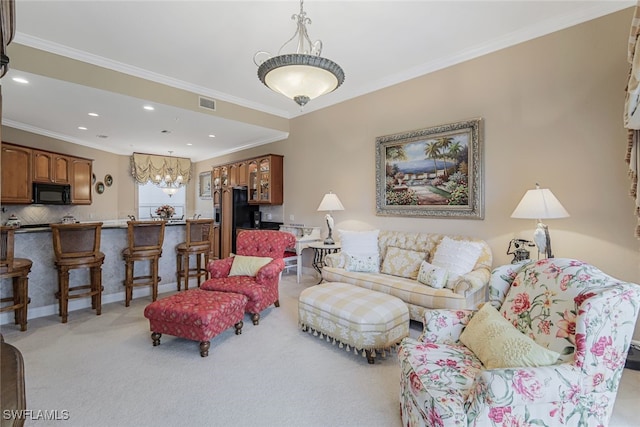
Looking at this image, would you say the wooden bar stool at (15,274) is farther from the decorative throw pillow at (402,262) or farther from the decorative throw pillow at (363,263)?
the decorative throw pillow at (402,262)

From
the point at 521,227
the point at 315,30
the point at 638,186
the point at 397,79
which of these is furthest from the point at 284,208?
the point at 638,186

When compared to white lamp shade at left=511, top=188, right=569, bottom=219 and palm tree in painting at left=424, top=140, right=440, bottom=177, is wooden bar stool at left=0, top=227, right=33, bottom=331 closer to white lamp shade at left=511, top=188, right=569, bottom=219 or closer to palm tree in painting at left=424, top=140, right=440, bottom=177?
palm tree in painting at left=424, top=140, right=440, bottom=177

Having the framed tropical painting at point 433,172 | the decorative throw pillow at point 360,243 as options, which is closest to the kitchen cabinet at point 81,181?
the decorative throw pillow at point 360,243

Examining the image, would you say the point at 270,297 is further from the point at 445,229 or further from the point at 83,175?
the point at 83,175

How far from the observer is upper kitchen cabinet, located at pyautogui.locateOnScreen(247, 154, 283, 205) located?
239 inches

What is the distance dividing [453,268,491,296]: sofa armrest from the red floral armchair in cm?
196

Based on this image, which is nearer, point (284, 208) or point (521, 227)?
point (521, 227)

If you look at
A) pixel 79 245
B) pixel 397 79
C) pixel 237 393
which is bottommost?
pixel 237 393

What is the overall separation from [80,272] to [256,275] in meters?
2.30

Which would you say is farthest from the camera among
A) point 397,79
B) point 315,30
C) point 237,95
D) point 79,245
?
point 237,95

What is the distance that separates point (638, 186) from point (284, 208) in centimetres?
502

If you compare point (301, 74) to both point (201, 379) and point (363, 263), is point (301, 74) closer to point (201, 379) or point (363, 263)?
point (363, 263)

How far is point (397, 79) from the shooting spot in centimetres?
428

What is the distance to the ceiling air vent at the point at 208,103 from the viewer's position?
4.68 metres
